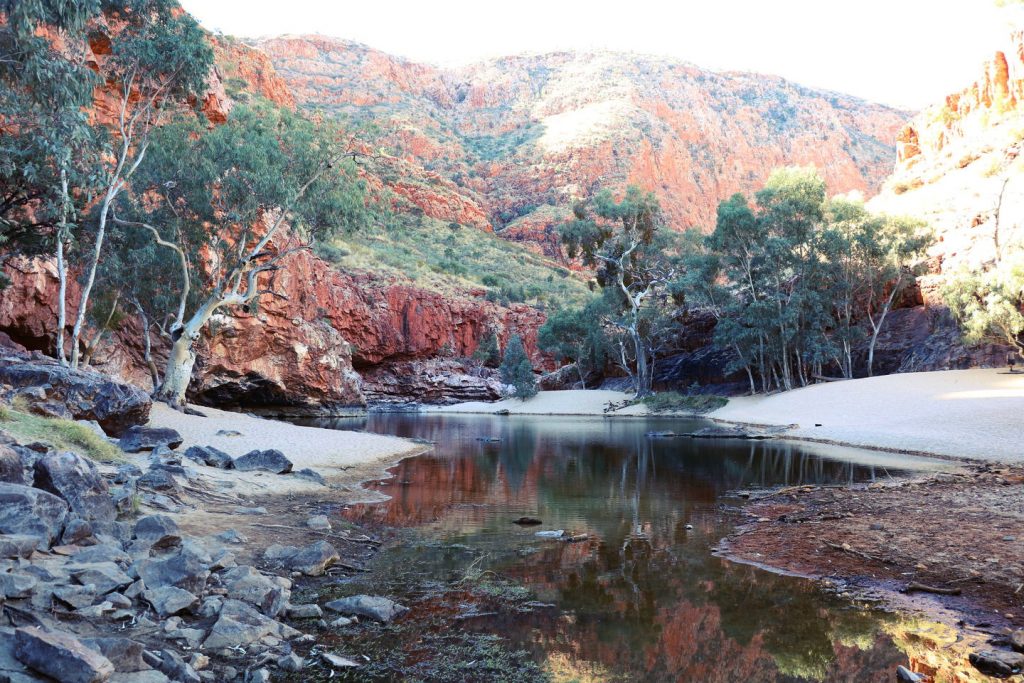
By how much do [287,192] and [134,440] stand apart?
38.0 feet

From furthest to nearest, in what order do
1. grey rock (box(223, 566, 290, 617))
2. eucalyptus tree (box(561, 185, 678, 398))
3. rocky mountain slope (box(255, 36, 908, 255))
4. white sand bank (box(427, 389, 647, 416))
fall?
1. rocky mountain slope (box(255, 36, 908, 255))
2. white sand bank (box(427, 389, 647, 416))
3. eucalyptus tree (box(561, 185, 678, 398))
4. grey rock (box(223, 566, 290, 617))

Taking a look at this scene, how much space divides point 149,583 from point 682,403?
121 feet

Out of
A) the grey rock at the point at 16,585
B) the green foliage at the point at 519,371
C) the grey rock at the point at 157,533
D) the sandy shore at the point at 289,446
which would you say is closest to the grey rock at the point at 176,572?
the grey rock at the point at 157,533

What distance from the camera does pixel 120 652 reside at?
3.20 meters

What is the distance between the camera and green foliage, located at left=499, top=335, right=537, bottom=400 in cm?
4886

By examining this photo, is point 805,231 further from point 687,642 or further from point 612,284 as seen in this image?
point 687,642

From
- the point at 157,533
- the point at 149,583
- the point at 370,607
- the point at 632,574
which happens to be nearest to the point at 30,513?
the point at 149,583

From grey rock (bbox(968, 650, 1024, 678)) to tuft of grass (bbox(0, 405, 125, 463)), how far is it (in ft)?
31.3

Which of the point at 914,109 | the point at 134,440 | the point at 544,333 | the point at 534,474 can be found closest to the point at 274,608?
the point at 134,440

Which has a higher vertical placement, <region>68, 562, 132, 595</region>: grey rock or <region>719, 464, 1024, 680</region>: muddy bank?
<region>68, 562, 132, 595</region>: grey rock

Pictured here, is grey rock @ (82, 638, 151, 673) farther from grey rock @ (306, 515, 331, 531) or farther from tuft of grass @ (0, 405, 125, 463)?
tuft of grass @ (0, 405, 125, 463)

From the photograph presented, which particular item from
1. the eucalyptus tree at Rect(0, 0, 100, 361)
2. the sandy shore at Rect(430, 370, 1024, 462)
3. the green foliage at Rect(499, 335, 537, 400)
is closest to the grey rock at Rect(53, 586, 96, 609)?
the eucalyptus tree at Rect(0, 0, 100, 361)

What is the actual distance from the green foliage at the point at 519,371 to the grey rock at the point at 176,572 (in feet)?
145

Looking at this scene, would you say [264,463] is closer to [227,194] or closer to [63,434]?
[63,434]
